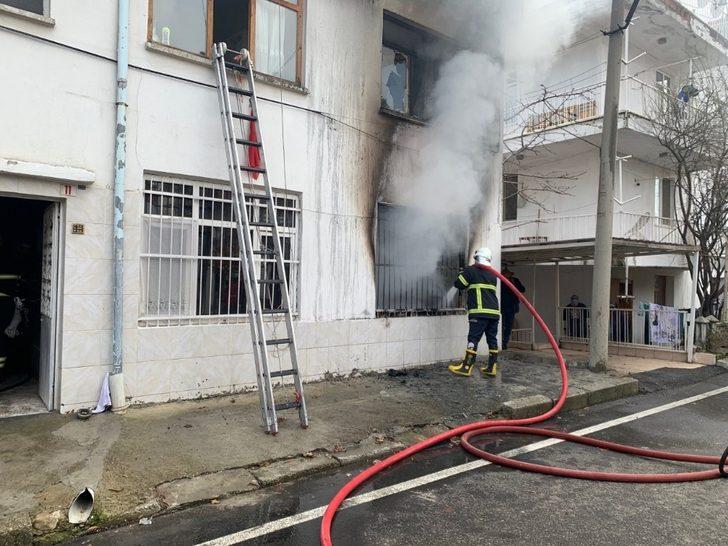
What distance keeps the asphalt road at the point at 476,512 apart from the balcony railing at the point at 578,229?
10.3 metres

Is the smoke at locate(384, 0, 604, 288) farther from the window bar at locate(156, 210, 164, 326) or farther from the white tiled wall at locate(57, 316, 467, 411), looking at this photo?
the window bar at locate(156, 210, 164, 326)

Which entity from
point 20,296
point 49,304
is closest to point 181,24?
point 49,304

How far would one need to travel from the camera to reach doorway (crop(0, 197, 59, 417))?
5.05 meters

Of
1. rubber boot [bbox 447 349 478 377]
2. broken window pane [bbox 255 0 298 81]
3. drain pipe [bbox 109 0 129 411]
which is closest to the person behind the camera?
drain pipe [bbox 109 0 129 411]

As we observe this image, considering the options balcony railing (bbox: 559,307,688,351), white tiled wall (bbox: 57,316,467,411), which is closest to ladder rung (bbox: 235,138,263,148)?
white tiled wall (bbox: 57,316,467,411)

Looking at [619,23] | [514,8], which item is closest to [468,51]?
[514,8]

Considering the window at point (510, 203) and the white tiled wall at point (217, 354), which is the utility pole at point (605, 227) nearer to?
the white tiled wall at point (217, 354)

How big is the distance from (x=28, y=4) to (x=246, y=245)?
10.3 ft

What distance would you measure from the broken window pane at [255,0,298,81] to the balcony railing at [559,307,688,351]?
755 cm

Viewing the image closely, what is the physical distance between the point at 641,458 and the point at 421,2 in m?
7.09

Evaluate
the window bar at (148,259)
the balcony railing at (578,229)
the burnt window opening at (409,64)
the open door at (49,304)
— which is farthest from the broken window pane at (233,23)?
the balcony railing at (578,229)

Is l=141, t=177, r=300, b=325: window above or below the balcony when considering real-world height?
below

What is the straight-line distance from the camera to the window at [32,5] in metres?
4.69

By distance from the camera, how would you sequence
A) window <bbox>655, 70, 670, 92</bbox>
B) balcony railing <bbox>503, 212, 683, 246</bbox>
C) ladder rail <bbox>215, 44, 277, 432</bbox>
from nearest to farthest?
ladder rail <bbox>215, 44, 277, 432</bbox>
balcony railing <bbox>503, 212, 683, 246</bbox>
window <bbox>655, 70, 670, 92</bbox>
